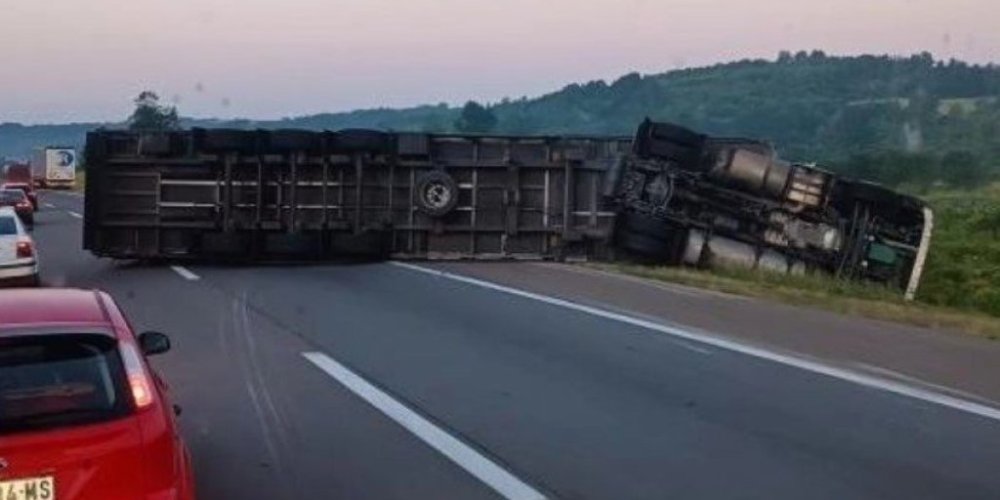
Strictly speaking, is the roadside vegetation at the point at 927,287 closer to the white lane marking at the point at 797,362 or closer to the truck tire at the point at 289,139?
the white lane marking at the point at 797,362

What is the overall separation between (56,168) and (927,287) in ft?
289

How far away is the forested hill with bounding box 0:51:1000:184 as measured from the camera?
117938mm

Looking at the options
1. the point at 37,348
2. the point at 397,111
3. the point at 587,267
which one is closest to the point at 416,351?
the point at 37,348

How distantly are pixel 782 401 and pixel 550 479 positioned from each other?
3.40m

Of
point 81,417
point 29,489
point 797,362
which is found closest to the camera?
point 29,489

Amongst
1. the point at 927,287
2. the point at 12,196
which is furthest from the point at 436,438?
the point at 12,196

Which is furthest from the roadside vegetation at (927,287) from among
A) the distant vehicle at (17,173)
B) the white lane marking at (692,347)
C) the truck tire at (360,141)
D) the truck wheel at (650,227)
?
the distant vehicle at (17,173)

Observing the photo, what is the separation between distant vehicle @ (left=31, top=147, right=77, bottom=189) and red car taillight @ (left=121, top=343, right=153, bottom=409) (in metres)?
105

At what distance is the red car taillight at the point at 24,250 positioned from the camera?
66.9ft

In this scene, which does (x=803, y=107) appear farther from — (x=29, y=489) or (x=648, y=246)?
(x=29, y=489)

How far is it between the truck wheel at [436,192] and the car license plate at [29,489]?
20.8 meters

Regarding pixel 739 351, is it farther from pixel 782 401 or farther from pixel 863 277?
pixel 863 277

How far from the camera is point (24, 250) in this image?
806 inches

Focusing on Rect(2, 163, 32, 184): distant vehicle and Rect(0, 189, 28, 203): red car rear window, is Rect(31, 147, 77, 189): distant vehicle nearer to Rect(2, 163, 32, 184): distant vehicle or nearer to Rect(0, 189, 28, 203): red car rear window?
Rect(2, 163, 32, 184): distant vehicle
